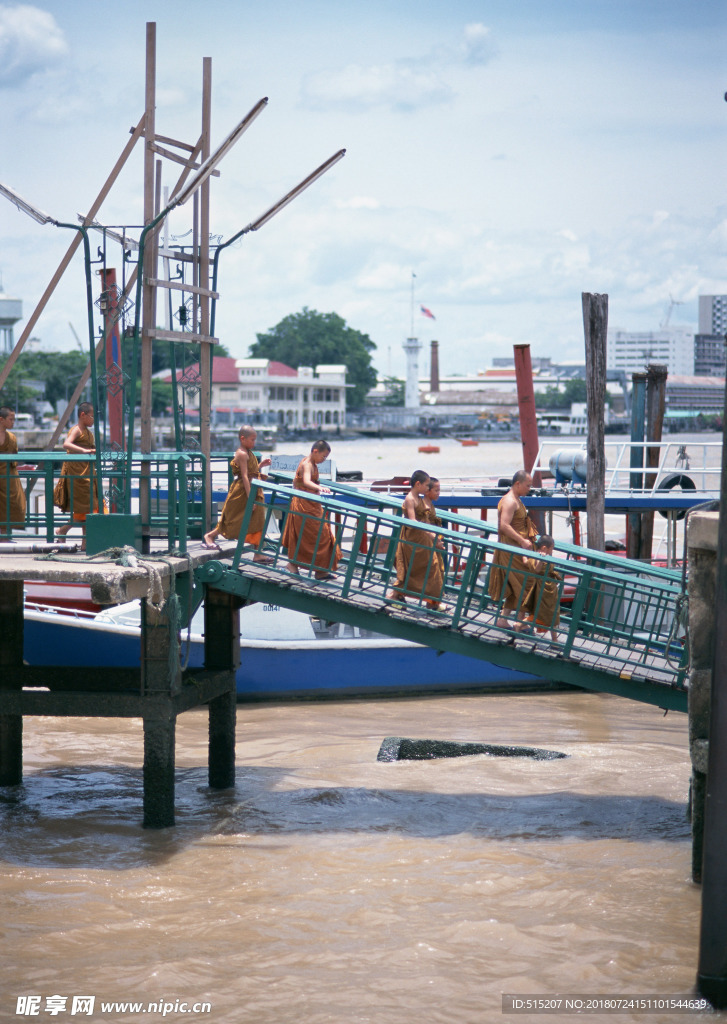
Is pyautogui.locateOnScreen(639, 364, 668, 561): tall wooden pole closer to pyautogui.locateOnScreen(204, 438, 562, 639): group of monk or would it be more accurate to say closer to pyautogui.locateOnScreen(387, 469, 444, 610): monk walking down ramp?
pyautogui.locateOnScreen(204, 438, 562, 639): group of monk

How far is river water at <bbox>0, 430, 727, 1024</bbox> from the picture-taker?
20.6 feet

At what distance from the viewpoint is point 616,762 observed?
11.0 m

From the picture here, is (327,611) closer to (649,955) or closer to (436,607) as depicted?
(436,607)

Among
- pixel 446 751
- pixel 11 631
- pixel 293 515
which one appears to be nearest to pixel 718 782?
pixel 293 515

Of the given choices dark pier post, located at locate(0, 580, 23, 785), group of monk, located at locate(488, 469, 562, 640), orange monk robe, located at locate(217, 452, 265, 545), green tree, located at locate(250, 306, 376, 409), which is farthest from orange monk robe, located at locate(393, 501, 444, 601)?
green tree, located at locate(250, 306, 376, 409)

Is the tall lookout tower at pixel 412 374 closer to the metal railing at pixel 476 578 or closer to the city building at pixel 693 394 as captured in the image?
the city building at pixel 693 394

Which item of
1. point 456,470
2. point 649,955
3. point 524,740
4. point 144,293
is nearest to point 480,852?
point 649,955

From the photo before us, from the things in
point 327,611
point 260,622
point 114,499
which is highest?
point 114,499

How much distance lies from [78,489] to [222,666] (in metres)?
2.43

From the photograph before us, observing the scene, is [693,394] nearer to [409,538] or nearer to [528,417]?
[528,417]

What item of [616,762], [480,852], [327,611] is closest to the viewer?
[480,852]

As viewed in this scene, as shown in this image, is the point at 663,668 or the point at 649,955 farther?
the point at 663,668

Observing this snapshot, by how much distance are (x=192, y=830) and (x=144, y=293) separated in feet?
14.4

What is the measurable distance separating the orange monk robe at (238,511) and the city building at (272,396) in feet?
281
